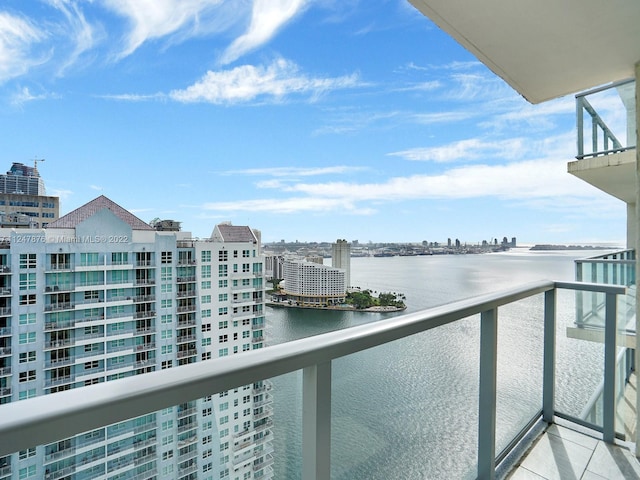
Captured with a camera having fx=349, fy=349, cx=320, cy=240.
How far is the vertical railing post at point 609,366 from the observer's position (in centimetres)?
187

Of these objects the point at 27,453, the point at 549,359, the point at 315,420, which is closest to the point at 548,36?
the point at 549,359

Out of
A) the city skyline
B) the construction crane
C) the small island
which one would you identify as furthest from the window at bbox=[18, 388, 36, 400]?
the construction crane

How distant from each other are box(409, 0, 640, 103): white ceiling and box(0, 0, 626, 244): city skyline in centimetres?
552

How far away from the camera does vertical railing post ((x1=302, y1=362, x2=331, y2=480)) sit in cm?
88

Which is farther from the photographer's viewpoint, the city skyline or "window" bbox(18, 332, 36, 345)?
the city skyline

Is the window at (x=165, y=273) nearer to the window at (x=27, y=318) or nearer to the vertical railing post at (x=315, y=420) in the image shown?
the window at (x=27, y=318)

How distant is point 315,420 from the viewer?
0.89 meters

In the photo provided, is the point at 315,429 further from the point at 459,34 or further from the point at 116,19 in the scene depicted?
the point at 116,19

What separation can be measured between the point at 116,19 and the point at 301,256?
945 cm

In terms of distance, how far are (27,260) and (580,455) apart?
659cm

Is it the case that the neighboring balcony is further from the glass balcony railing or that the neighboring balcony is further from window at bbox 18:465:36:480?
window at bbox 18:465:36:480

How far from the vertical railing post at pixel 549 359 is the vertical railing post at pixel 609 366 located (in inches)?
9.3

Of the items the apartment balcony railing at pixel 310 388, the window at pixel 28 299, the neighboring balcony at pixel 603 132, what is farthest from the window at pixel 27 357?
the neighboring balcony at pixel 603 132

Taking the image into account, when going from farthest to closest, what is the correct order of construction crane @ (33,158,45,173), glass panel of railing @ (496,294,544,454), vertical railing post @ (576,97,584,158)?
construction crane @ (33,158,45,173) < vertical railing post @ (576,97,584,158) < glass panel of railing @ (496,294,544,454)
